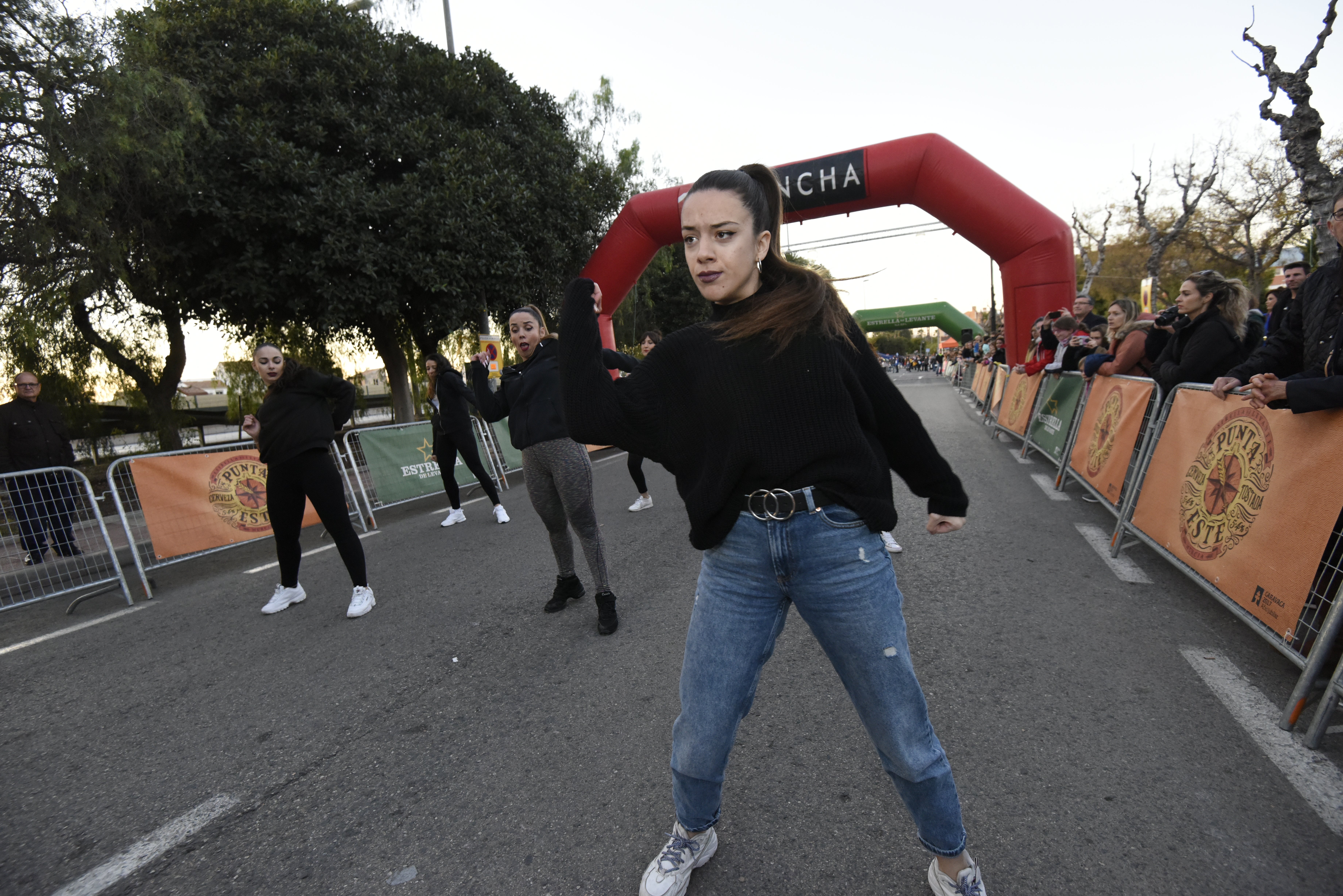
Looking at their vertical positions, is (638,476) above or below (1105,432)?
below

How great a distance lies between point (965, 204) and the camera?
12117 millimetres

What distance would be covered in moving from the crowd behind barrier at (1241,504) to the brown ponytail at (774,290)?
238 cm

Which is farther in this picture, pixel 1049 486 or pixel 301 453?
pixel 1049 486

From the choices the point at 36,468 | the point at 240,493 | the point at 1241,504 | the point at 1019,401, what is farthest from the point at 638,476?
the point at 1019,401

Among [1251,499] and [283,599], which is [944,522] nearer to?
[1251,499]

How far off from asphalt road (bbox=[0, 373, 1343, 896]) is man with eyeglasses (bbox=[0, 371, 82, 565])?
1.05 metres

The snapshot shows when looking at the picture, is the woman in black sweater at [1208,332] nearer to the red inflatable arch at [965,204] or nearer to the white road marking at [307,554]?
the white road marking at [307,554]

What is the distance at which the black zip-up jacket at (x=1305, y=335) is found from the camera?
11.7 feet

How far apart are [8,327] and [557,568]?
11197 millimetres

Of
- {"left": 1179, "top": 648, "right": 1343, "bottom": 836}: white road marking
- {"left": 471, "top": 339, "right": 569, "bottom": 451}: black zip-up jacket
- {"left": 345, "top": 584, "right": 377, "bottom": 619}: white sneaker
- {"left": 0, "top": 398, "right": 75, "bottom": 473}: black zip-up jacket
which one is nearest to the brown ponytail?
{"left": 1179, "top": 648, "right": 1343, "bottom": 836}: white road marking

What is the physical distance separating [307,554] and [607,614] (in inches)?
169

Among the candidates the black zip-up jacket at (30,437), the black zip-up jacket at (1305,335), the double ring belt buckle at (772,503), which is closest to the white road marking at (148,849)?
the double ring belt buckle at (772,503)

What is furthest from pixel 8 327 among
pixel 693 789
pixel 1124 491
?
pixel 1124 491

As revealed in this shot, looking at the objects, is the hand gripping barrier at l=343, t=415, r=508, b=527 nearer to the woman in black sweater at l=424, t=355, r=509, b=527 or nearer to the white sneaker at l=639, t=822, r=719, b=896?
the woman in black sweater at l=424, t=355, r=509, b=527
